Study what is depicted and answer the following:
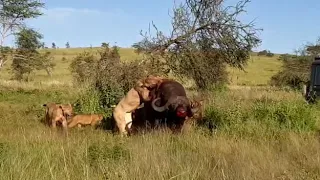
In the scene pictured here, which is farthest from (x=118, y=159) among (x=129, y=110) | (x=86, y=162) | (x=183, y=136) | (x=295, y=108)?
(x=295, y=108)

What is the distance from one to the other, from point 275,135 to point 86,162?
15.3ft

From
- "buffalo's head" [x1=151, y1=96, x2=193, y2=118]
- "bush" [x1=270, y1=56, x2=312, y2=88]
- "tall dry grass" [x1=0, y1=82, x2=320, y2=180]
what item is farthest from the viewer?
"bush" [x1=270, y1=56, x2=312, y2=88]

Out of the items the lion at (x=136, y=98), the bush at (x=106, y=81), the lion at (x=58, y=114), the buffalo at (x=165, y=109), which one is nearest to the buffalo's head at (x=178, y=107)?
the buffalo at (x=165, y=109)

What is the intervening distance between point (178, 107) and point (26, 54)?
39473mm

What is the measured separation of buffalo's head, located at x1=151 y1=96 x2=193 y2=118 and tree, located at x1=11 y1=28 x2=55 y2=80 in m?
26.0

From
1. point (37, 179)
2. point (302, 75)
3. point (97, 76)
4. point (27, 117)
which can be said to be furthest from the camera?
point (302, 75)

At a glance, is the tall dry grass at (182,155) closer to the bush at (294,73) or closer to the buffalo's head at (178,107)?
the buffalo's head at (178,107)

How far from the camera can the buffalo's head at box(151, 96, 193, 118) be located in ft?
36.5

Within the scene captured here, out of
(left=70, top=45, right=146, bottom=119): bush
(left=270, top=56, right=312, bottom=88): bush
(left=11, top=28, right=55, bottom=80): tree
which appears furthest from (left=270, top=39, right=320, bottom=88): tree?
(left=70, top=45, right=146, bottom=119): bush

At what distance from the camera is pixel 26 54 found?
48.2m

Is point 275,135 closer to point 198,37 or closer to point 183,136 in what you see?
point 183,136

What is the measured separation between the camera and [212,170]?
6.60 metres

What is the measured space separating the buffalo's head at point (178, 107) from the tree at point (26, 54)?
2603cm

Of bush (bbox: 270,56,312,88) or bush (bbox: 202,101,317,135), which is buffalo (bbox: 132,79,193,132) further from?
bush (bbox: 270,56,312,88)
